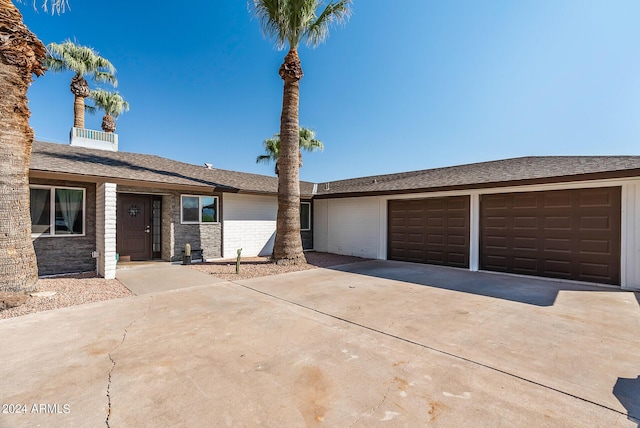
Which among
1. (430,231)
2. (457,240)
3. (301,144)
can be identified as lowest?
(457,240)

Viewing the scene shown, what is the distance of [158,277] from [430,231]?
368 inches

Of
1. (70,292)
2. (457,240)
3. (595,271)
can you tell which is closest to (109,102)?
(70,292)

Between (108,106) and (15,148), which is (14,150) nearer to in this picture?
(15,148)

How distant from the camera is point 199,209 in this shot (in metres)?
10.9

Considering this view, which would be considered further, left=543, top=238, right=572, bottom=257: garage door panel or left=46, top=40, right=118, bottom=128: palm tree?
left=46, top=40, right=118, bottom=128: palm tree

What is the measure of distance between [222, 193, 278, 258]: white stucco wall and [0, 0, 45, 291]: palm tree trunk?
20.5ft

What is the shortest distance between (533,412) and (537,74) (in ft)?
33.3

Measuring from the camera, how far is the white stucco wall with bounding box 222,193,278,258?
11547mm

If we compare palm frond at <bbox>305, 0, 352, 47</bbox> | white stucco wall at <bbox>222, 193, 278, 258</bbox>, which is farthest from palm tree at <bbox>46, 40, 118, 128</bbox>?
palm frond at <bbox>305, 0, 352, 47</bbox>

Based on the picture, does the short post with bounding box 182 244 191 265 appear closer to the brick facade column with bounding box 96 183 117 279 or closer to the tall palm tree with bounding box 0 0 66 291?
the brick facade column with bounding box 96 183 117 279

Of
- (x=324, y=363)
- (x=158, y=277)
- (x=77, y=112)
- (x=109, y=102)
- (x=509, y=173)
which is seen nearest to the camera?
(x=324, y=363)

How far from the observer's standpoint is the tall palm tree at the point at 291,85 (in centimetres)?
947

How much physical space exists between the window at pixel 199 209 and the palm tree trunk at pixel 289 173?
10.1 ft

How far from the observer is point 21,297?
511 cm
